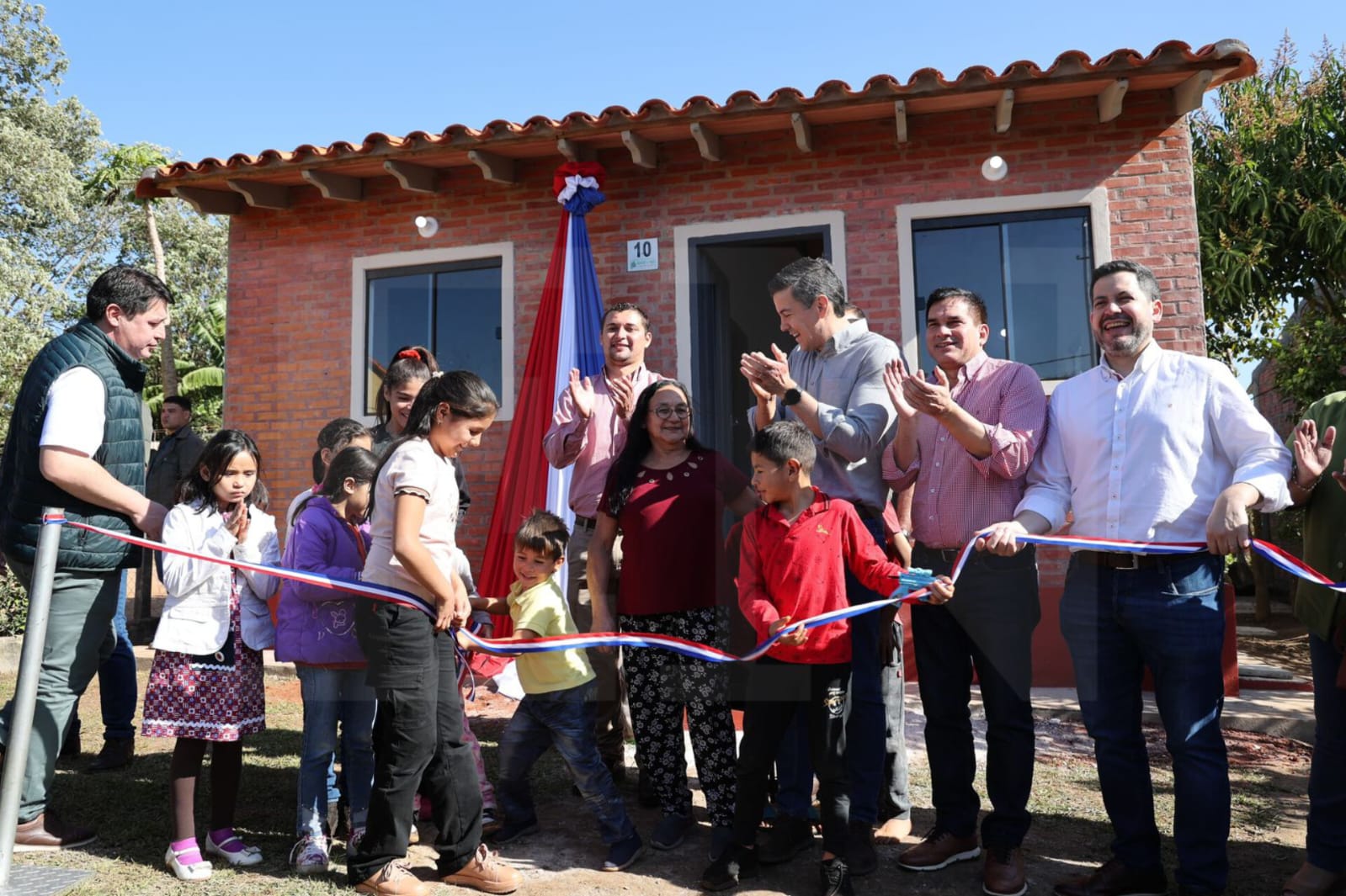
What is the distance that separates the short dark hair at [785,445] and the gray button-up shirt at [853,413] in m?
0.12

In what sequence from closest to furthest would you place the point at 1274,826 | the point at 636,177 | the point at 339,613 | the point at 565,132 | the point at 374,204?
the point at 339,613, the point at 1274,826, the point at 565,132, the point at 636,177, the point at 374,204

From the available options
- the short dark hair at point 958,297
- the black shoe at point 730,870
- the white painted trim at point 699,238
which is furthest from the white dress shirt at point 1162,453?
the white painted trim at point 699,238

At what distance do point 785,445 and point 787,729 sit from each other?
979mm

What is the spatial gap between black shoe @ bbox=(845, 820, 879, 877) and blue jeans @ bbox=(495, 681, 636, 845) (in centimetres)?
80

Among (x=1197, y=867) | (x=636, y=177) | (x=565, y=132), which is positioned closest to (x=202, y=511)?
(x=1197, y=867)

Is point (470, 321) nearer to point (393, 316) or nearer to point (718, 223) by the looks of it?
point (393, 316)

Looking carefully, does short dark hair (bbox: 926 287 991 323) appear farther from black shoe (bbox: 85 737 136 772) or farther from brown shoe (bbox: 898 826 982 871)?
black shoe (bbox: 85 737 136 772)

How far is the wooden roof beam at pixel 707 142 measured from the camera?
22.1 feet

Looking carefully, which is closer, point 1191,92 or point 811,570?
point 811,570

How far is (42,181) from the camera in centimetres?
2312

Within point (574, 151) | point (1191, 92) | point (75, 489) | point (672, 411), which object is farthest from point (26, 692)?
point (1191, 92)

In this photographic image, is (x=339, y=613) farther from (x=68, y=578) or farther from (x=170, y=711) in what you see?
(x=68, y=578)

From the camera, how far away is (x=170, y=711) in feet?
11.5

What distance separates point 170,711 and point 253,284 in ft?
18.2
